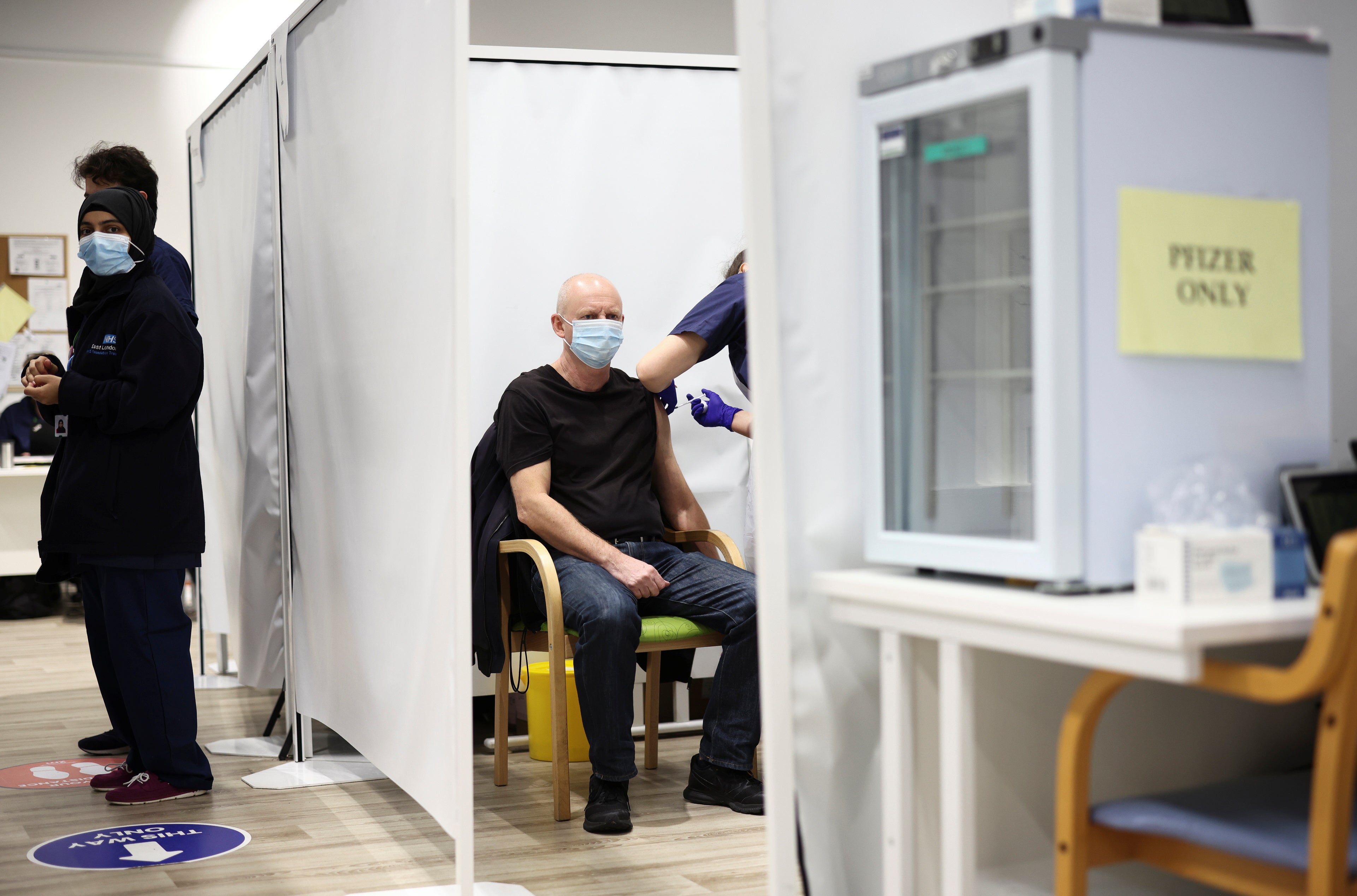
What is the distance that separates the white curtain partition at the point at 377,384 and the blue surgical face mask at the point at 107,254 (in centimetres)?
42

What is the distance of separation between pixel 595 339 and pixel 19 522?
4.58m

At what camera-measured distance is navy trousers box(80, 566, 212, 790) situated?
3.10 m

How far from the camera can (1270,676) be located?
1334 millimetres

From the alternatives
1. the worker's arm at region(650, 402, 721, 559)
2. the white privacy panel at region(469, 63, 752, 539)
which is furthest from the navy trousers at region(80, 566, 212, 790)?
the worker's arm at region(650, 402, 721, 559)

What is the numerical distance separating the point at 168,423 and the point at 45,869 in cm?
105

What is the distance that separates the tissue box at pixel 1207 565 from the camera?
1423 mm

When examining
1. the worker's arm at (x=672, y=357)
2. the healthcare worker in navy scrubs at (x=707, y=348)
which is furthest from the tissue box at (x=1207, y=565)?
the worker's arm at (x=672, y=357)

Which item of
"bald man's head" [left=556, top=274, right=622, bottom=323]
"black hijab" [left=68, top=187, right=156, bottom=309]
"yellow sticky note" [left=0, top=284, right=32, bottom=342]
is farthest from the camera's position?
"yellow sticky note" [left=0, top=284, right=32, bottom=342]

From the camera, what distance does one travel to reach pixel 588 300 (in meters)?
3.24

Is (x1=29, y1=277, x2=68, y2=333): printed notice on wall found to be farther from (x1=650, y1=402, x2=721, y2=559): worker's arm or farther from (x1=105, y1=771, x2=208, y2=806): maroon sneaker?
(x1=650, y1=402, x2=721, y2=559): worker's arm

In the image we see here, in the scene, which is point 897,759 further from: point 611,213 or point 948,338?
point 611,213

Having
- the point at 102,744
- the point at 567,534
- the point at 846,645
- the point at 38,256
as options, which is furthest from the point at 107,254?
the point at 38,256

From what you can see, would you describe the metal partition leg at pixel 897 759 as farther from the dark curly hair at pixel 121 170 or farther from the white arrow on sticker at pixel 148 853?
the dark curly hair at pixel 121 170

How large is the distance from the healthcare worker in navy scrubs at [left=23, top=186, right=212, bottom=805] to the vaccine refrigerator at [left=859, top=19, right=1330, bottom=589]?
201cm
